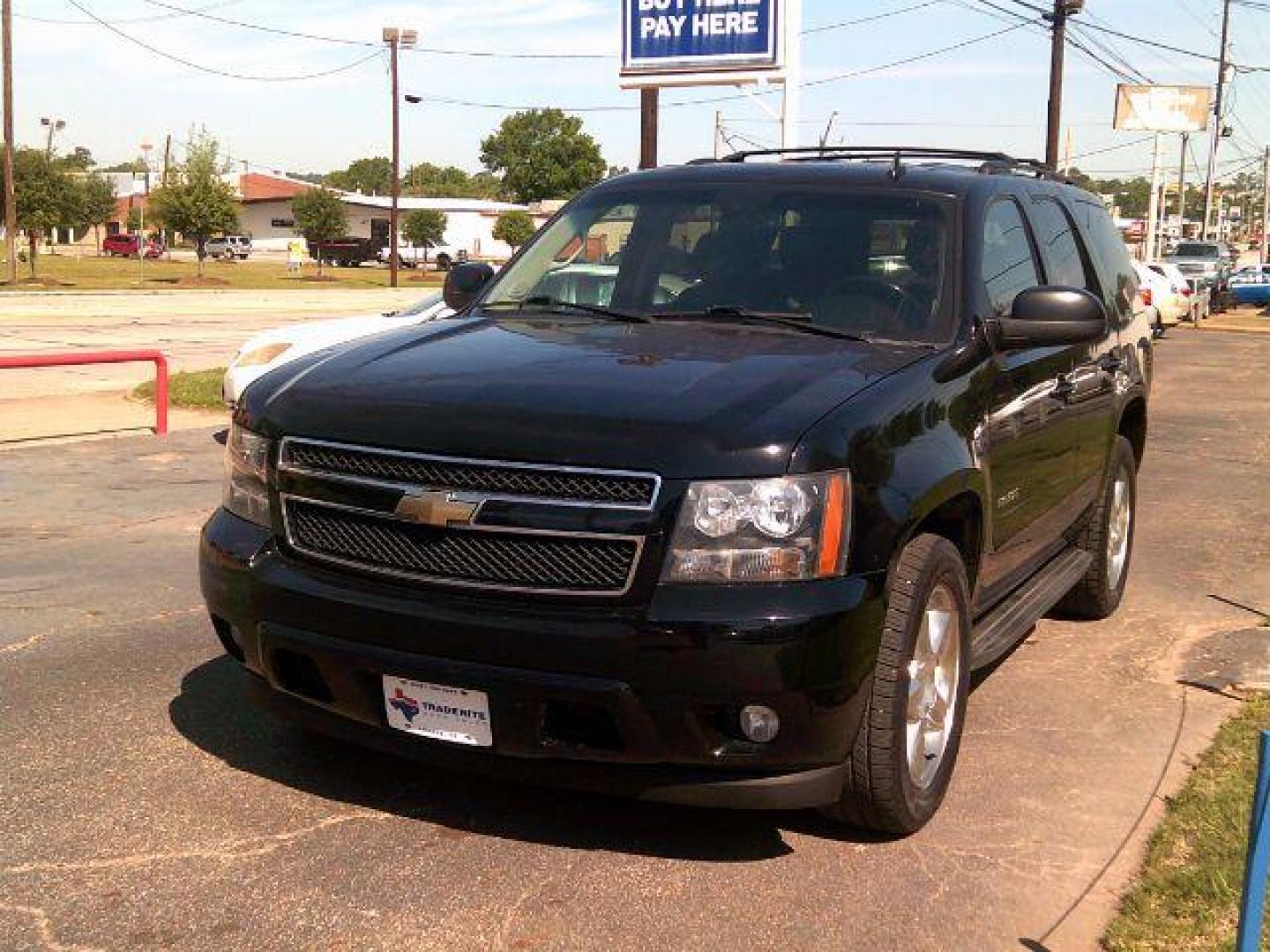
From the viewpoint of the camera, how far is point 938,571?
380 cm

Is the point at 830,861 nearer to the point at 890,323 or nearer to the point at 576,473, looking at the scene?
the point at 576,473

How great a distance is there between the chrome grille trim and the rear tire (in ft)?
10.7

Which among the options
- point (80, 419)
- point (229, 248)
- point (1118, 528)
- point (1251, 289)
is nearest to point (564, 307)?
point (1118, 528)

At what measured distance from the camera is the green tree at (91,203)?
56250mm

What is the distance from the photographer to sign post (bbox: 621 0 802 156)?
20.2m

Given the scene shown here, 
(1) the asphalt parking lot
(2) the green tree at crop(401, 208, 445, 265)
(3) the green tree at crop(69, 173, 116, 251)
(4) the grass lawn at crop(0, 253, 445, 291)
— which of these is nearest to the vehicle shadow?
(1) the asphalt parking lot

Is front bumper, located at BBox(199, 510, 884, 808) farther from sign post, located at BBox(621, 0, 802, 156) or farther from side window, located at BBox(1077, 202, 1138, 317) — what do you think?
sign post, located at BBox(621, 0, 802, 156)

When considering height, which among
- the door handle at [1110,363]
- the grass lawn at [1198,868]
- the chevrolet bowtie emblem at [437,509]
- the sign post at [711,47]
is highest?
the sign post at [711,47]

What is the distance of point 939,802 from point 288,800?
195cm

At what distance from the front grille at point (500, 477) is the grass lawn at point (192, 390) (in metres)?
10.00

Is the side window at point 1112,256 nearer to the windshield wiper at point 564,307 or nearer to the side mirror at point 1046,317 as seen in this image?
the side mirror at point 1046,317

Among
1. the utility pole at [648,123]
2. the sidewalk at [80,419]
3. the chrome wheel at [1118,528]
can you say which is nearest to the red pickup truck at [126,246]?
the utility pole at [648,123]

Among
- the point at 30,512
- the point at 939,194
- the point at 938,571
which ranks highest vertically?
the point at 939,194

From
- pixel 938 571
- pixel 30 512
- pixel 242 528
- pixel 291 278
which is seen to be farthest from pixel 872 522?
pixel 291 278
